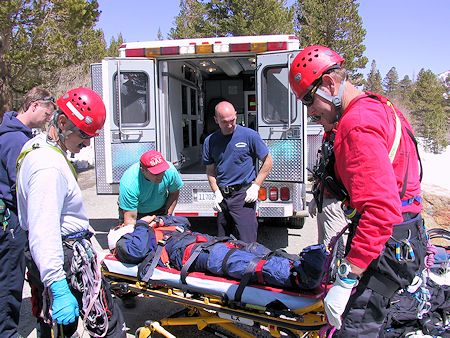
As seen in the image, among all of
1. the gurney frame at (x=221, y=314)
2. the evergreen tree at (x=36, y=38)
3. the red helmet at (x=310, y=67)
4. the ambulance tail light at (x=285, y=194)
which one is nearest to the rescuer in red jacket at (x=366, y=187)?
the red helmet at (x=310, y=67)

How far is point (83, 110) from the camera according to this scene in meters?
2.27

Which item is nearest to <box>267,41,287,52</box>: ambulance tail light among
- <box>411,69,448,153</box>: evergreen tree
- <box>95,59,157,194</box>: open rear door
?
<box>95,59,157,194</box>: open rear door

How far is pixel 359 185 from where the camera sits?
1.80m

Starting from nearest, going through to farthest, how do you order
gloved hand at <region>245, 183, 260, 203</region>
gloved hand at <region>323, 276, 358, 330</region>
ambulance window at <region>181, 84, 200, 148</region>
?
gloved hand at <region>323, 276, 358, 330</region>
gloved hand at <region>245, 183, 260, 203</region>
ambulance window at <region>181, 84, 200, 148</region>

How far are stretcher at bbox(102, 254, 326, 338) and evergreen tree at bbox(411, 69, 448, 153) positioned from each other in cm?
2567

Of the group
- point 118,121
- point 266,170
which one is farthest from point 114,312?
point 118,121

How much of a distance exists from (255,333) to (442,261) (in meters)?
1.44

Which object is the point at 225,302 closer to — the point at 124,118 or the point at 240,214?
the point at 240,214

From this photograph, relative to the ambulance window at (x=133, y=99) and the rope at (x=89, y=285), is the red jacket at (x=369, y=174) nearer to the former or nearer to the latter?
the rope at (x=89, y=285)

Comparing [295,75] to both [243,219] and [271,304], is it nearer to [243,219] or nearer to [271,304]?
[271,304]

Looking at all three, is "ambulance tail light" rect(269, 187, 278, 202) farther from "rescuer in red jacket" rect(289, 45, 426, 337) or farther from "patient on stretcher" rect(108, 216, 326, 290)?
"rescuer in red jacket" rect(289, 45, 426, 337)

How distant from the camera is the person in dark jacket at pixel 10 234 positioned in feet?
9.59

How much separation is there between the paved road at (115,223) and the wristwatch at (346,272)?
2.08 meters

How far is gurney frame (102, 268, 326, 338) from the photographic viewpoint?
2662mm
